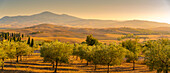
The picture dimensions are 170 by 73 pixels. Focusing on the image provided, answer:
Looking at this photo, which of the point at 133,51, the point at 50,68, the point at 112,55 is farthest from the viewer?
the point at 133,51

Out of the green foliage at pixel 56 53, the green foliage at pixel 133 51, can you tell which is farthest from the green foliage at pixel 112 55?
the green foliage at pixel 133 51

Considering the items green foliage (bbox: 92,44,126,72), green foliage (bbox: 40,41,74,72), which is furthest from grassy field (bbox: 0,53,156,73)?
green foliage (bbox: 92,44,126,72)

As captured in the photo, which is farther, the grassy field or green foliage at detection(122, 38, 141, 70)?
green foliage at detection(122, 38, 141, 70)

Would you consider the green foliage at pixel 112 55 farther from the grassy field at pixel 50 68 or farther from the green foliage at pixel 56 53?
the green foliage at pixel 56 53

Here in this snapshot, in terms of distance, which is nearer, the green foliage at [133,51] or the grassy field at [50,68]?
the grassy field at [50,68]

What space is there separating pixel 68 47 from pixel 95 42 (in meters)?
64.9

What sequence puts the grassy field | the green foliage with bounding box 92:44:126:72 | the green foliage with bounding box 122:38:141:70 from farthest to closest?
1. the green foliage with bounding box 122:38:141:70
2. the grassy field
3. the green foliage with bounding box 92:44:126:72

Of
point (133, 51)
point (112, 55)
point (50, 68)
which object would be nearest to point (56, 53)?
point (50, 68)

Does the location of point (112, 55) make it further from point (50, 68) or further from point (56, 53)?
point (50, 68)

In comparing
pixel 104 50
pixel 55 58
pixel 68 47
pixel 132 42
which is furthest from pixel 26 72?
pixel 132 42

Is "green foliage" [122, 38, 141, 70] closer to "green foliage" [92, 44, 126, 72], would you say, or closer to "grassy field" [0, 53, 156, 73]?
"grassy field" [0, 53, 156, 73]

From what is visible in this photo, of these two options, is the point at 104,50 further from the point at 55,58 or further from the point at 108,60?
the point at 55,58

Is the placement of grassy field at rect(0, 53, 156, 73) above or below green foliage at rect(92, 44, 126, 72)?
below

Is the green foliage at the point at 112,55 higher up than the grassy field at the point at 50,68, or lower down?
higher up
